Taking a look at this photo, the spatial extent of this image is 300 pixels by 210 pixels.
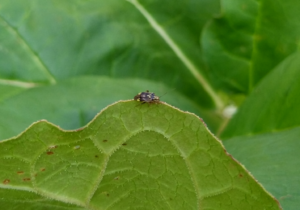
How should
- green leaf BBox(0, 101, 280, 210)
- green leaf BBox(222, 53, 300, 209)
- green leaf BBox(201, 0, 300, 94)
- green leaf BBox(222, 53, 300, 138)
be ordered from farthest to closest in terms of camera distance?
green leaf BBox(201, 0, 300, 94) < green leaf BBox(222, 53, 300, 138) < green leaf BBox(222, 53, 300, 209) < green leaf BBox(0, 101, 280, 210)

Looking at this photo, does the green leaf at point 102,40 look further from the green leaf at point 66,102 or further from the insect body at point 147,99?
the insect body at point 147,99

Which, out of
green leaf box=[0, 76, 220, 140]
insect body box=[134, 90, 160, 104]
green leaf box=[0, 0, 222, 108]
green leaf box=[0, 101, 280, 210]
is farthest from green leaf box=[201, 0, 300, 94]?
green leaf box=[0, 101, 280, 210]

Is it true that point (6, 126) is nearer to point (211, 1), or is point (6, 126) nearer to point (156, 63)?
point (156, 63)

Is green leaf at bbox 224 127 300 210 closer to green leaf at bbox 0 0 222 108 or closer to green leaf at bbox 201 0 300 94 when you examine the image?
green leaf at bbox 201 0 300 94

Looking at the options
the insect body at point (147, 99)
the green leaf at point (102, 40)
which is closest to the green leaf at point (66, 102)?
the green leaf at point (102, 40)

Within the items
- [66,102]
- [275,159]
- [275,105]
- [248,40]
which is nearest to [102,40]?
[66,102]

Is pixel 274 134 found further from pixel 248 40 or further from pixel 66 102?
pixel 66 102
